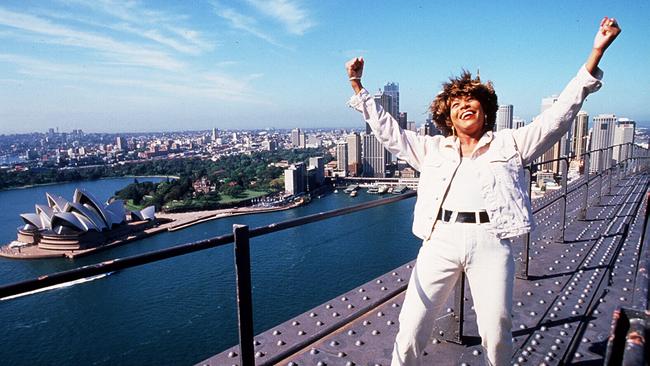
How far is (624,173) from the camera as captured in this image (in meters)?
5.25

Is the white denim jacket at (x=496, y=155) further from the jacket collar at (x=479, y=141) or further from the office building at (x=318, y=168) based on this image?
the office building at (x=318, y=168)

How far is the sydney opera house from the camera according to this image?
15.5 meters

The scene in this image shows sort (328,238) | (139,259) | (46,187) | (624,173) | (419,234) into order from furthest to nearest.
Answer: (46,187) < (328,238) < (624,173) < (419,234) < (139,259)

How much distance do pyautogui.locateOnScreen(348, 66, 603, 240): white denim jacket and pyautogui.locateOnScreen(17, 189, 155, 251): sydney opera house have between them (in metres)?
17.3

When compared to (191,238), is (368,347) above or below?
above

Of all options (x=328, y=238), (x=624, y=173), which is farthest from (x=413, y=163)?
(x=328, y=238)

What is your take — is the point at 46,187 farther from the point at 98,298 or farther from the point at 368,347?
the point at 368,347

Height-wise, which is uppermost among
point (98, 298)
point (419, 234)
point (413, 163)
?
point (413, 163)

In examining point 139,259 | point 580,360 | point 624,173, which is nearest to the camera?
point 139,259

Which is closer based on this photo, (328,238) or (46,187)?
(328,238)

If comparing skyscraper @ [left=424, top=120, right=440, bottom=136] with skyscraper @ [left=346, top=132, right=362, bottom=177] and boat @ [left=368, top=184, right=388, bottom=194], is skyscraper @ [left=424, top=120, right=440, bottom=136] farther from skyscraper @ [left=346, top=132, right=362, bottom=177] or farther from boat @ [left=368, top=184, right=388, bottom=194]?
skyscraper @ [left=346, top=132, right=362, bottom=177]

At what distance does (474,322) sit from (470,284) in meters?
0.58

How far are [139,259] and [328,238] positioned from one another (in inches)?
513

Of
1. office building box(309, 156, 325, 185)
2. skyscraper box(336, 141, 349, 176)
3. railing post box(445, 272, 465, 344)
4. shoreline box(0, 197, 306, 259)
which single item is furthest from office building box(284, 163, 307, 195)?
railing post box(445, 272, 465, 344)
